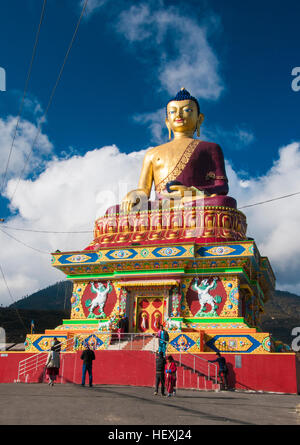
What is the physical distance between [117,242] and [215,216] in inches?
167

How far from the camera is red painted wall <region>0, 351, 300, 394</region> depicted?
46.2 ft

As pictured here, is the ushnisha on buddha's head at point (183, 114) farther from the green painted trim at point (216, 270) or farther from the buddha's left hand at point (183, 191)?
the green painted trim at point (216, 270)

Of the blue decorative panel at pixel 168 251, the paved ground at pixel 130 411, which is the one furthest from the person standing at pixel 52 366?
the blue decorative panel at pixel 168 251

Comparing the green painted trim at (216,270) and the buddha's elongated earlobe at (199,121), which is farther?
the buddha's elongated earlobe at (199,121)

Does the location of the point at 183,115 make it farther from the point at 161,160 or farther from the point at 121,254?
the point at 121,254

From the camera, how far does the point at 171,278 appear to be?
18766 millimetres

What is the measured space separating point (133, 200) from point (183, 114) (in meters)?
5.90

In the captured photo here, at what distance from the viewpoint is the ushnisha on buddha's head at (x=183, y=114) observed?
24.4m

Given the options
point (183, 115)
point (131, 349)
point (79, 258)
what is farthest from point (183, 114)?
point (131, 349)

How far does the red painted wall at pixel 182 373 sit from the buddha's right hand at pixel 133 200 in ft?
25.3

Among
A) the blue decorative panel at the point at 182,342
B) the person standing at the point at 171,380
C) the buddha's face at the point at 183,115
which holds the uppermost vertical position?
the buddha's face at the point at 183,115

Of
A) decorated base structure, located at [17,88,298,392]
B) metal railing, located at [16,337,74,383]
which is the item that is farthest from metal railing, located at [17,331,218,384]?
decorated base structure, located at [17,88,298,392]

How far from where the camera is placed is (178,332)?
52.9ft
